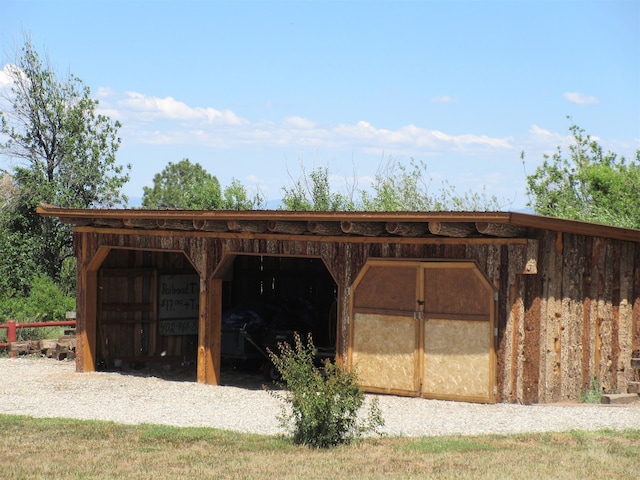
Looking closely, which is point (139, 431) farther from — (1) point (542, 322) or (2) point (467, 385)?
(1) point (542, 322)

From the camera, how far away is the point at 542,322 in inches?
524

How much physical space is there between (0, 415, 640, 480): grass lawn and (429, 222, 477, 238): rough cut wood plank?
130 inches

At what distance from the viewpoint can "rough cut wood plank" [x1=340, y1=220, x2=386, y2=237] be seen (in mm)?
13805

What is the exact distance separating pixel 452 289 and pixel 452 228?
3.36 feet

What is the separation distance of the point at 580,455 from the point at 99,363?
10.7 meters

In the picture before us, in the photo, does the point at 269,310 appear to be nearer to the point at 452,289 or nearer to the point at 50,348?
the point at 50,348

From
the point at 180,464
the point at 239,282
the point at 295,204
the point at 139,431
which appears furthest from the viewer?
the point at 295,204

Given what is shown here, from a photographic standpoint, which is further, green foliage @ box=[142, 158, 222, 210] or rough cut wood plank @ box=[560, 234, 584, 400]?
green foliage @ box=[142, 158, 222, 210]

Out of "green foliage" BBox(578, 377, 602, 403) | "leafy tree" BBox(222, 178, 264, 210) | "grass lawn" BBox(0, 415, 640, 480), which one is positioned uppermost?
"leafy tree" BBox(222, 178, 264, 210)

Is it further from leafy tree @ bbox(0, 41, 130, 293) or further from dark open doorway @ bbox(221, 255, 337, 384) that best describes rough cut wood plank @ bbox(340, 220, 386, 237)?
leafy tree @ bbox(0, 41, 130, 293)

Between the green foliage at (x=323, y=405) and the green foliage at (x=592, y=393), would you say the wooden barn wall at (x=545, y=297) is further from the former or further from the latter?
the green foliage at (x=323, y=405)

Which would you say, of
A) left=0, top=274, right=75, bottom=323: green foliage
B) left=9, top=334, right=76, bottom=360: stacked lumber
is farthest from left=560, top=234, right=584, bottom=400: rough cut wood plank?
left=0, top=274, right=75, bottom=323: green foliage

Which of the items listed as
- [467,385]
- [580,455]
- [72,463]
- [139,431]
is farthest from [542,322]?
[72,463]

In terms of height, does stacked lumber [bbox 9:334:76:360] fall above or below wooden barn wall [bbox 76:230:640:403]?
below
